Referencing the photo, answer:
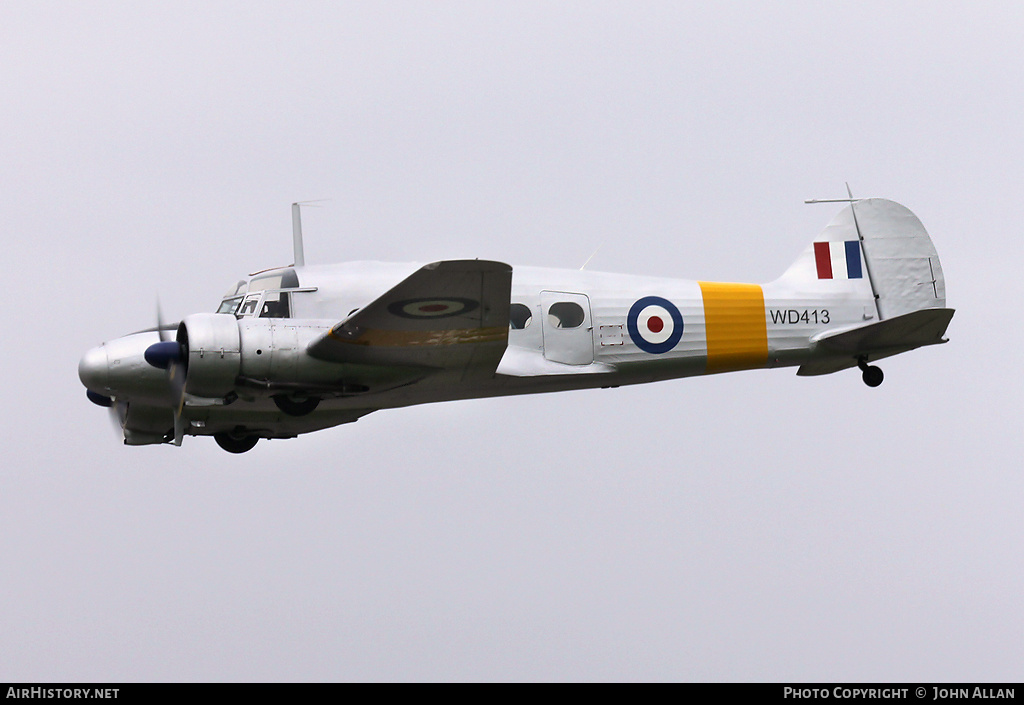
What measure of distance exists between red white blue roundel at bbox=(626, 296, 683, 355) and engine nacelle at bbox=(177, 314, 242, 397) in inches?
187

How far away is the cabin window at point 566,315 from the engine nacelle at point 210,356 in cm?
375

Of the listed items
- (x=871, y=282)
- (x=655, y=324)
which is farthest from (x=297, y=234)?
(x=871, y=282)

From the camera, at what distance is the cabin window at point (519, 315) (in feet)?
52.3

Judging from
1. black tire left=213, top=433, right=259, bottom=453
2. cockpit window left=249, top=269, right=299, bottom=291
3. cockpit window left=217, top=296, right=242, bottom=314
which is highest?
cockpit window left=249, top=269, right=299, bottom=291

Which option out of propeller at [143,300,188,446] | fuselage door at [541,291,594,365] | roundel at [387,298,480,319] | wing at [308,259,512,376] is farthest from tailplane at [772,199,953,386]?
Answer: propeller at [143,300,188,446]

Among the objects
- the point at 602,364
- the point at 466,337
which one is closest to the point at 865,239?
the point at 602,364

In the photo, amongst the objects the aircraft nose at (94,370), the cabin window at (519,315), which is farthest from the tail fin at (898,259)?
the aircraft nose at (94,370)

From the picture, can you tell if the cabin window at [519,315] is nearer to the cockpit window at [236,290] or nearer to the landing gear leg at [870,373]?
the cockpit window at [236,290]

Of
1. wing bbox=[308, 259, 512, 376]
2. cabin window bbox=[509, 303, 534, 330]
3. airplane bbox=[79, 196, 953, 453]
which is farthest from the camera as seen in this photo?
cabin window bbox=[509, 303, 534, 330]

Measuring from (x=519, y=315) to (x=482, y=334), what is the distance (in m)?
1.25

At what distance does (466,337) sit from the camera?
1481 centimetres

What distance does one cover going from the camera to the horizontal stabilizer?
1644 cm

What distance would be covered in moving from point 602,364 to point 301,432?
13.8ft

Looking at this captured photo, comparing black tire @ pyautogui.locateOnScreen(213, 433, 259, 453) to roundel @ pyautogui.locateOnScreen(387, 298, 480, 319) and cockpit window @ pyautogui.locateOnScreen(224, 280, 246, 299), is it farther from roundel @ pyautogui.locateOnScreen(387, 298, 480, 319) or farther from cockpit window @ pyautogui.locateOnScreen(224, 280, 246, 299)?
roundel @ pyautogui.locateOnScreen(387, 298, 480, 319)
